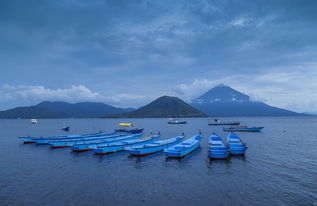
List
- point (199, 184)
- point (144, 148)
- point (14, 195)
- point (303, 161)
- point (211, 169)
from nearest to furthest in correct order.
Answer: point (14, 195) → point (199, 184) → point (211, 169) → point (303, 161) → point (144, 148)

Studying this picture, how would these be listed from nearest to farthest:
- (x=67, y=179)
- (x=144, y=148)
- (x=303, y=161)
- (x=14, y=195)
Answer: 1. (x=14, y=195)
2. (x=67, y=179)
3. (x=303, y=161)
4. (x=144, y=148)

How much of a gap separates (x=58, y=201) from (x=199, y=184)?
1584 centimetres

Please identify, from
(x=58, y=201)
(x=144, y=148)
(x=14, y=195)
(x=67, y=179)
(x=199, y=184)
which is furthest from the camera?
(x=144, y=148)

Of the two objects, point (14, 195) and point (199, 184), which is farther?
point (199, 184)

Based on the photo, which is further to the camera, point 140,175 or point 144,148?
point 144,148

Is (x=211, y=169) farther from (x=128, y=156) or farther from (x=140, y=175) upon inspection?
(x=128, y=156)

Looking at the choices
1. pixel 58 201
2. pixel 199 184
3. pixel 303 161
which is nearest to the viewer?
pixel 58 201

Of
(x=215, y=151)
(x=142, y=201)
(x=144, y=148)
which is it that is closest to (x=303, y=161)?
(x=215, y=151)

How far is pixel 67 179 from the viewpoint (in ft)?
87.2

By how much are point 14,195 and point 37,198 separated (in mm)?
3186

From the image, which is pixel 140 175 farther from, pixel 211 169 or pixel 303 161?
pixel 303 161

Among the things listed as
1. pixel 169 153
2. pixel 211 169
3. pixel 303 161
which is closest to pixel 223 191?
pixel 211 169

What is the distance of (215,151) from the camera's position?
3628 cm

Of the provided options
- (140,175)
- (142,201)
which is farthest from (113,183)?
(142,201)
